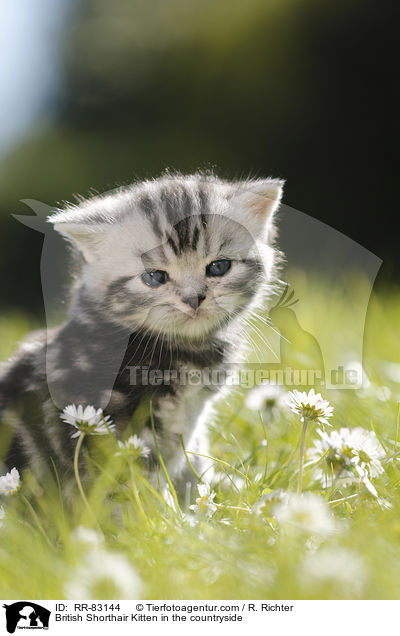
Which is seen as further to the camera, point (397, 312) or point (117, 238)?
point (397, 312)

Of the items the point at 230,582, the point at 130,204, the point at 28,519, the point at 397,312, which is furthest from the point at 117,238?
the point at 397,312

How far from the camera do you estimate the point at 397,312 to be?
2582 millimetres

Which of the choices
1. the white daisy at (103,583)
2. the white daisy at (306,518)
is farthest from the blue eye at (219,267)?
the white daisy at (103,583)

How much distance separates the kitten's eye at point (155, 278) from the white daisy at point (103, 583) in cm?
65

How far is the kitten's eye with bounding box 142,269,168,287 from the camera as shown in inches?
54.7

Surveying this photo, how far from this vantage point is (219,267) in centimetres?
142

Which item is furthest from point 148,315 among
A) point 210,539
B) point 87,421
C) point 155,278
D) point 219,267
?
point 210,539

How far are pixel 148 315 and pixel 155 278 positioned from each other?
0.09 m

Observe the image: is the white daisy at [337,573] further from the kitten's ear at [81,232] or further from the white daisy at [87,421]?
the kitten's ear at [81,232]

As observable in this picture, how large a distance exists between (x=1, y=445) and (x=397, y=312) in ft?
5.97

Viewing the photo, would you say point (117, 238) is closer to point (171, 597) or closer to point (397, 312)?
point (171, 597)

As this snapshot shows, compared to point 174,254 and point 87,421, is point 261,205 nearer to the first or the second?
point 174,254

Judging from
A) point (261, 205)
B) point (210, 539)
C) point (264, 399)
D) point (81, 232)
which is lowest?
Result: point (210, 539)

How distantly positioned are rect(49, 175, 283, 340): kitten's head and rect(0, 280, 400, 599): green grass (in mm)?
326
